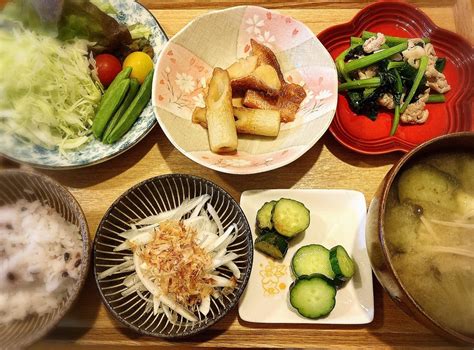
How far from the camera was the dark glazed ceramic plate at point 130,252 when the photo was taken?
1.35 meters

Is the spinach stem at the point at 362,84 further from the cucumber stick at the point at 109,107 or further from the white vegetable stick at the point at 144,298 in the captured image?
the white vegetable stick at the point at 144,298

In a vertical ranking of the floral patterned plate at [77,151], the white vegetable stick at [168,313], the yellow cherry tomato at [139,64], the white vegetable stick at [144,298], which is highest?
the yellow cherry tomato at [139,64]

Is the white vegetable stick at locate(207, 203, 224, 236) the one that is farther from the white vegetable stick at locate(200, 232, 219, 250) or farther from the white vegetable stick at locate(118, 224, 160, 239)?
the white vegetable stick at locate(118, 224, 160, 239)

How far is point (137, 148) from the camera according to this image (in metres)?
1.75

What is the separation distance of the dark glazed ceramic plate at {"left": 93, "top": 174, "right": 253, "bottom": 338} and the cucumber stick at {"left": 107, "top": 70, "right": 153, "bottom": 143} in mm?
310

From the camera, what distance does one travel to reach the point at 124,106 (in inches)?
68.6

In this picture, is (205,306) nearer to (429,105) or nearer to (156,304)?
(156,304)

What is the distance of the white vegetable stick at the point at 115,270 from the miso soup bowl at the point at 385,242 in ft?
2.62

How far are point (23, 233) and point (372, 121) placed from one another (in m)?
1.36

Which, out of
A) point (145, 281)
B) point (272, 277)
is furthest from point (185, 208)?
point (272, 277)

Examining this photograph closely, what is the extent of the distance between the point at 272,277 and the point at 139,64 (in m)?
1.01

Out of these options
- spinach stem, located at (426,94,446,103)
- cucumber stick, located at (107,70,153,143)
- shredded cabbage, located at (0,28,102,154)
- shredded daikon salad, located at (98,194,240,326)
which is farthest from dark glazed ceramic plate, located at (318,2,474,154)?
shredded cabbage, located at (0,28,102,154)

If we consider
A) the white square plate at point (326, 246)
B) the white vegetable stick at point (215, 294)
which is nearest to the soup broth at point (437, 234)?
the white square plate at point (326, 246)

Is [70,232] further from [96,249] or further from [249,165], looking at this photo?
[249,165]
